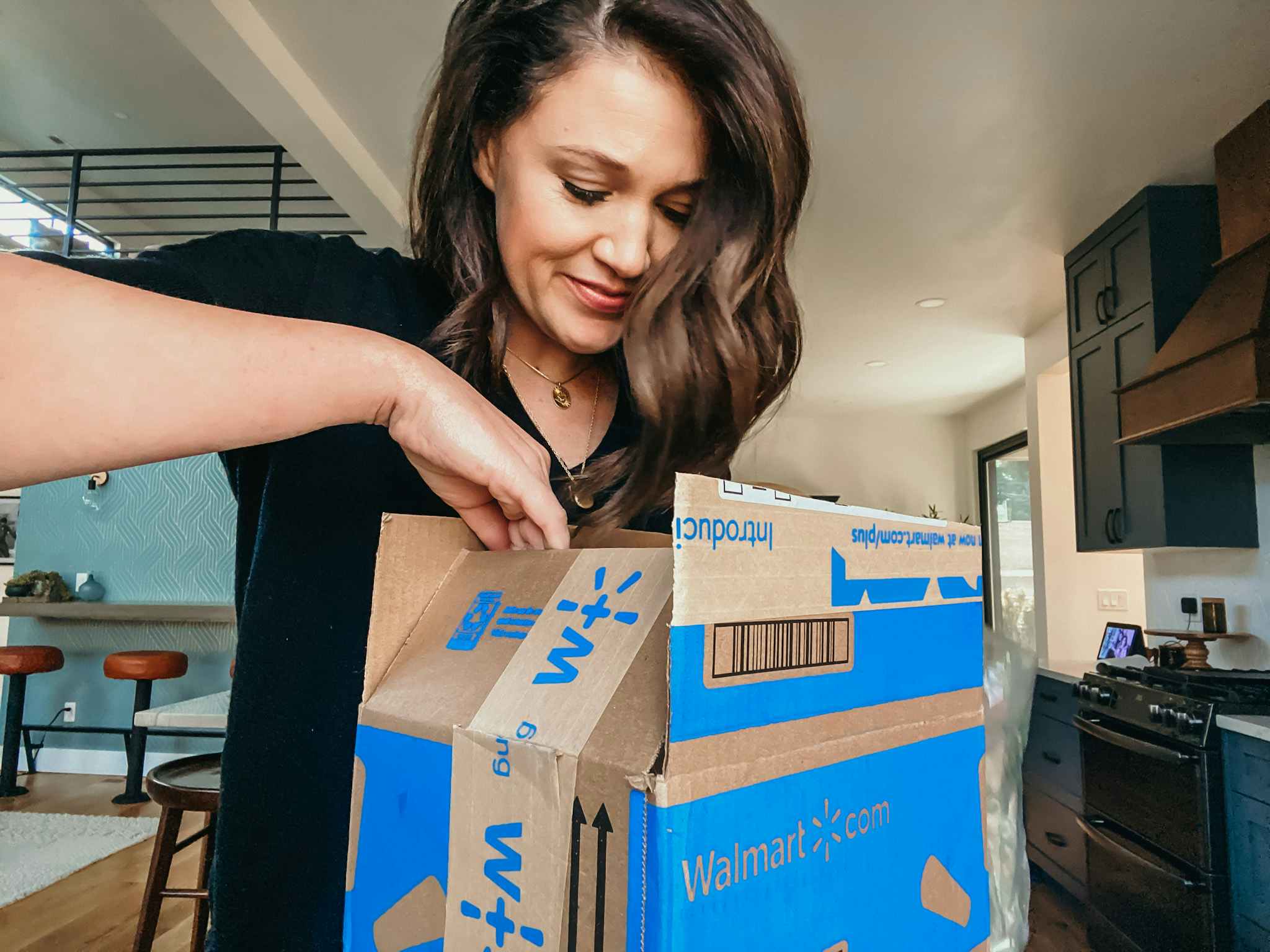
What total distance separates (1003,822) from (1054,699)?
7.02 feet

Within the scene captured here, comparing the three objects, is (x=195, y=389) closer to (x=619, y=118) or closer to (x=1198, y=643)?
(x=619, y=118)

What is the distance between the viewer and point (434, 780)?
422 millimetres

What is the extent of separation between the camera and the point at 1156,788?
2.42 metres

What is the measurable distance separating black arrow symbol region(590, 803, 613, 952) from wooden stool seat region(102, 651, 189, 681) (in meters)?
4.26

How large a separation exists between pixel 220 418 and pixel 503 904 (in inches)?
10.3

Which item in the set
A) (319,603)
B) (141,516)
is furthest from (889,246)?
(141,516)

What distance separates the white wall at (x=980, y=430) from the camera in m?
6.36

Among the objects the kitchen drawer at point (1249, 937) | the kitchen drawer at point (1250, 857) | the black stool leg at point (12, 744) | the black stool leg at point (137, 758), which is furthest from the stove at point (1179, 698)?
the black stool leg at point (12, 744)

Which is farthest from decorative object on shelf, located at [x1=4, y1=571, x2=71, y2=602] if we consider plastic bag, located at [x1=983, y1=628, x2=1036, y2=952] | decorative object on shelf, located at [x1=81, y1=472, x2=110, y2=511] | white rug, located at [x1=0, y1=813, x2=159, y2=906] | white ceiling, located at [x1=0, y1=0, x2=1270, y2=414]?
plastic bag, located at [x1=983, y1=628, x2=1036, y2=952]

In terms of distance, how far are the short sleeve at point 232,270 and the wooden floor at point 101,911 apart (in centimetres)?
261

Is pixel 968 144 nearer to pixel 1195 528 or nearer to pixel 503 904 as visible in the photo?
pixel 1195 528

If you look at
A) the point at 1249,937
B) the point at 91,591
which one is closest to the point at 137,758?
the point at 91,591

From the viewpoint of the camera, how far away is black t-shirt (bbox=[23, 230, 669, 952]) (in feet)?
1.87

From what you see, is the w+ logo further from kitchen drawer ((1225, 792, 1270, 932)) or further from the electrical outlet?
the electrical outlet
